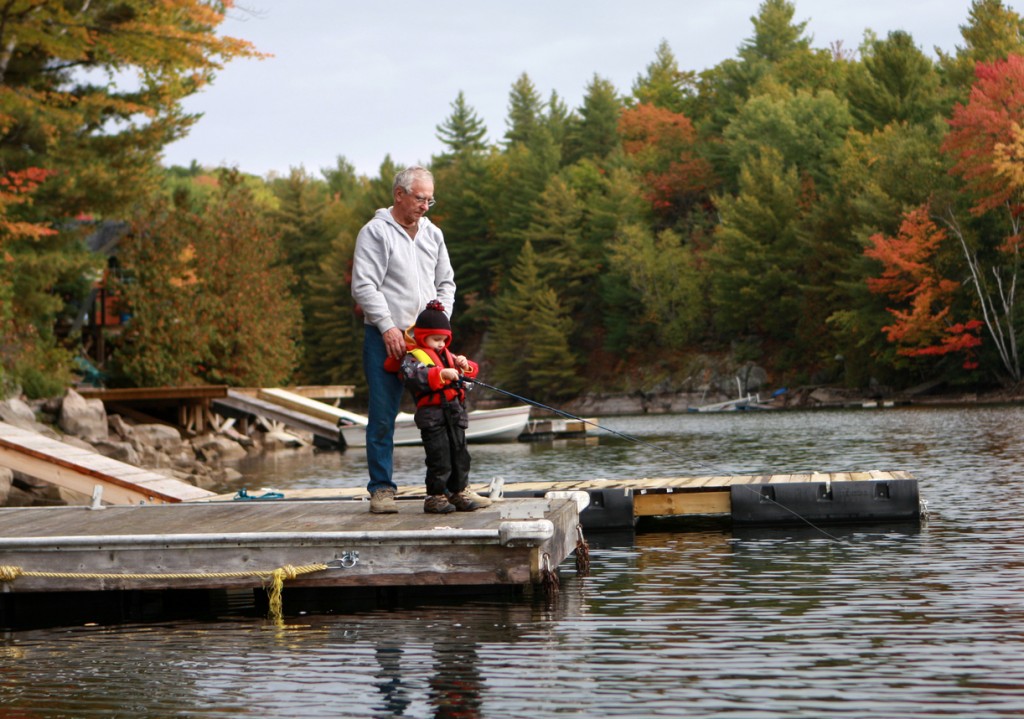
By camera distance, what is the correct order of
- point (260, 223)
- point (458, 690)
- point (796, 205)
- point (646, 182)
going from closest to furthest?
point (458, 690), point (260, 223), point (796, 205), point (646, 182)

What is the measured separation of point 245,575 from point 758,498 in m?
5.72

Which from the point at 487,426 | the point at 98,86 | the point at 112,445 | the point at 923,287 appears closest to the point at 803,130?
the point at 923,287

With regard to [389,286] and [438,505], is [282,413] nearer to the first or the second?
[438,505]

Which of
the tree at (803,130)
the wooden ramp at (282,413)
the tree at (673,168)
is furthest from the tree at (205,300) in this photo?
the tree at (673,168)

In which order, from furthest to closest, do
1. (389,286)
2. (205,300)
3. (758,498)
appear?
(205,300) < (758,498) < (389,286)

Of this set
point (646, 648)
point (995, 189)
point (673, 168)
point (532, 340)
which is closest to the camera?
point (646, 648)

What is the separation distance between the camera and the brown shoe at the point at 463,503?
8.34 m

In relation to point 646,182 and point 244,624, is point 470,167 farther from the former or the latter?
point 244,624

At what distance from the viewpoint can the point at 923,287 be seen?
160ft

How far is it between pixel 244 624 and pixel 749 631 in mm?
3020

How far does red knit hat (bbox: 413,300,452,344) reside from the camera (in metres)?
7.71

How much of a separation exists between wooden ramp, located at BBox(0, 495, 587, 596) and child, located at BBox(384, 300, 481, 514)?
1.42ft

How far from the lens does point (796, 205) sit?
6266 cm

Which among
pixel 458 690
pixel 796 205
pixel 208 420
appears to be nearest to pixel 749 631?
pixel 458 690
